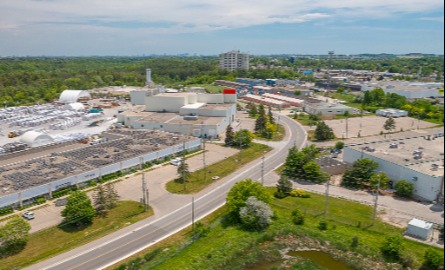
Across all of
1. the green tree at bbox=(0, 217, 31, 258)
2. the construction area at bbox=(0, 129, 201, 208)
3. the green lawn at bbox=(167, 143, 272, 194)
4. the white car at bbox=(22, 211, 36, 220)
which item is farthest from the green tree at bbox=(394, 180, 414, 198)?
the white car at bbox=(22, 211, 36, 220)

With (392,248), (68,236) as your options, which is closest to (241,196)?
(392,248)

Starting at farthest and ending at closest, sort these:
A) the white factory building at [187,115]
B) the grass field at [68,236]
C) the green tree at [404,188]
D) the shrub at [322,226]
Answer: the white factory building at [187,115]
the green tree at [404,188]
the shrub at [322,226]
the grass field at [68,236]

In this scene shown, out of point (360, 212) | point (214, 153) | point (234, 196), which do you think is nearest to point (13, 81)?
point (214, 153)

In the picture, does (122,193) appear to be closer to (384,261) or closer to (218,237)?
(218,237)

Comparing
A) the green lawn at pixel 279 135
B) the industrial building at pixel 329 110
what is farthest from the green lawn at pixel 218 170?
the industrial building at pixel 329 110

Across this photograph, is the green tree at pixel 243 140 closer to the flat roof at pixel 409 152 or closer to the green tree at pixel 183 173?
the green tree at pixel 183 173

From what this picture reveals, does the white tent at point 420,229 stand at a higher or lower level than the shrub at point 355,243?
higher

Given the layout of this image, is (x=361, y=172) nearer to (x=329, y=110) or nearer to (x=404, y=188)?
(x=404, y=188)
